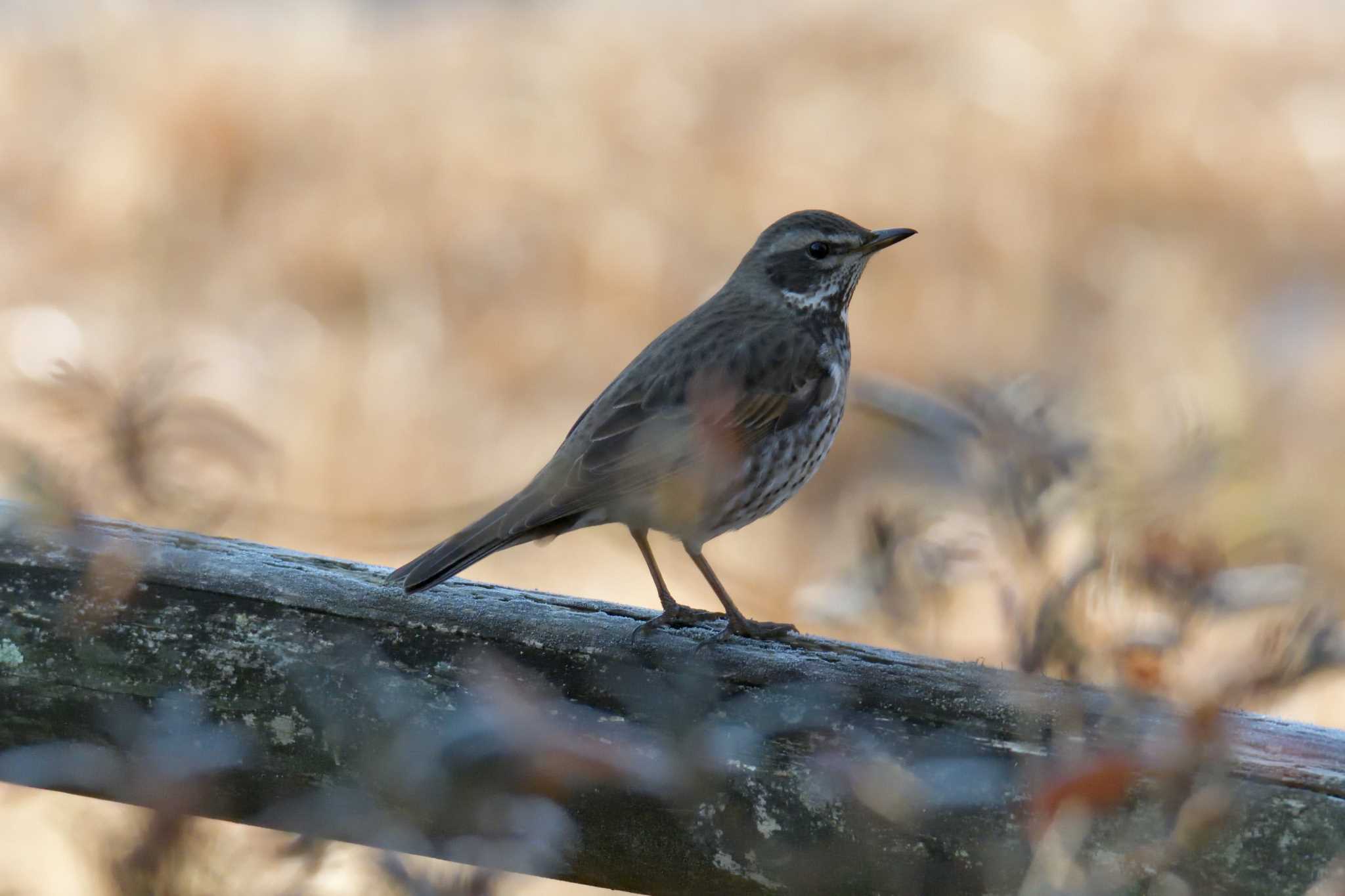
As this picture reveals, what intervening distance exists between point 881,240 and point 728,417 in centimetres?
117

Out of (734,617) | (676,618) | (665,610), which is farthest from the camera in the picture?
(734,617)

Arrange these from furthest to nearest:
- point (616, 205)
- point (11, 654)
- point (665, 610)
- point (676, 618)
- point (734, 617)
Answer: point (616, 205)
point (734, 617)
point (665, 610)
point (676, 618)
point (11, 654)

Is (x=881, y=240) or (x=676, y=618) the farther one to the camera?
(x=881, y=240)

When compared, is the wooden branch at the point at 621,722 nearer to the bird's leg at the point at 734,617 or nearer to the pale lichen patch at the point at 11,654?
the pale lichen patch at the point at 11,654

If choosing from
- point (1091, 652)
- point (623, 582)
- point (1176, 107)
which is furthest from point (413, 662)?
point (1176, 107)

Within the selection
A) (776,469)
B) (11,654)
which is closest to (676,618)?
(11,654)

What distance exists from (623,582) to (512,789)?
192 inches

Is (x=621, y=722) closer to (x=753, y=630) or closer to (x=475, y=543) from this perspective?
(x=475, y=543)

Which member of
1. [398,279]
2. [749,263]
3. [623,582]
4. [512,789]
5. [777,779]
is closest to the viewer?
[512,789]

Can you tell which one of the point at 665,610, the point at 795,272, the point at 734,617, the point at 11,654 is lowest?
the point at 734,617

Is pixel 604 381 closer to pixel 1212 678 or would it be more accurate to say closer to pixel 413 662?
pixel 413 662

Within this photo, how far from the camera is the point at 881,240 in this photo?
3.77 meters

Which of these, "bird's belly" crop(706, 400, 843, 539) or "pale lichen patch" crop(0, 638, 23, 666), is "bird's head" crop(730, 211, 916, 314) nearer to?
"bird's belly" crop(706, 400, 843, 539)

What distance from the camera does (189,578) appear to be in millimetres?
1777
